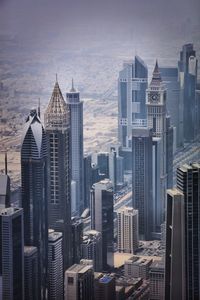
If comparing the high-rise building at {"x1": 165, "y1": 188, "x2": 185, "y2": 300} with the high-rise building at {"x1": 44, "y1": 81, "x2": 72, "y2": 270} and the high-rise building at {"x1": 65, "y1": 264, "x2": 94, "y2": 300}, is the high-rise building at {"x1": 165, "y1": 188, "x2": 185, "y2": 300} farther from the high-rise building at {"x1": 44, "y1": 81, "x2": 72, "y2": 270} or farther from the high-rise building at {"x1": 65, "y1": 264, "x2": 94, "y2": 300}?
the high-rise building at {"x1": 44, "y1": 81, "x2": 72, "y2": 270}

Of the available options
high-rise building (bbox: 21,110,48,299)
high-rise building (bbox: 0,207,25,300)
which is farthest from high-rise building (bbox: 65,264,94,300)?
high-rise building (bbox: 0,207,25,300)

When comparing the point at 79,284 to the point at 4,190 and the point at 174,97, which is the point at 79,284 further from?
the point at 174,97

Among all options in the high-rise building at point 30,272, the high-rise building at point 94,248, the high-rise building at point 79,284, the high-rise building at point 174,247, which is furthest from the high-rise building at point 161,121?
the high-rise building at point 30,272

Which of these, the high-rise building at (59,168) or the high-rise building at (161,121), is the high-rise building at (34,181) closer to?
the high-rise building at (59,168)

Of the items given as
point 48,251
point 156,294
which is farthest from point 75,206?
point 156,294

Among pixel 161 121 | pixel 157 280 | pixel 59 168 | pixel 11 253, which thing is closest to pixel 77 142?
pixel 59 168

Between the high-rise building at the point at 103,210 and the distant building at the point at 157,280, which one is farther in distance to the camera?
the high-rise building at the point at 103,210

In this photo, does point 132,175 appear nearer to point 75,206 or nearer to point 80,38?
point 75,206

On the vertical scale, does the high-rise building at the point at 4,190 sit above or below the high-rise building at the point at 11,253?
above
